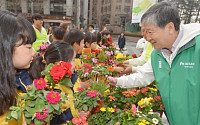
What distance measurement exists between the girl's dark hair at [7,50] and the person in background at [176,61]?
1.05 meters

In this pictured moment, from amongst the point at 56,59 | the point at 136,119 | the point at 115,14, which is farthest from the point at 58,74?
the point at 115,14

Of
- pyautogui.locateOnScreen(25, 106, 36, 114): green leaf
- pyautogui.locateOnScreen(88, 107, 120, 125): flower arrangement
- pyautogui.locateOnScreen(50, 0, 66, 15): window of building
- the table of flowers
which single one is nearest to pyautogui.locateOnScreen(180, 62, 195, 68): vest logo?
the table of flowers

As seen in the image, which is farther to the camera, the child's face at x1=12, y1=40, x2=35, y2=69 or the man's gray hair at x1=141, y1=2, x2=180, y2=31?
the man's gray hair at x1=141, y1=2, x2=180, y2=31

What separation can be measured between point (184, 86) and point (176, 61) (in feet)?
0.72

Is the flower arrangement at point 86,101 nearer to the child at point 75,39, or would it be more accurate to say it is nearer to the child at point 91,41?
the child at point 75,39

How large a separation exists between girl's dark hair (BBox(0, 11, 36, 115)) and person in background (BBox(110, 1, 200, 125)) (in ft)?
3.45

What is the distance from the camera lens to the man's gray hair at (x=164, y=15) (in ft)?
4.33

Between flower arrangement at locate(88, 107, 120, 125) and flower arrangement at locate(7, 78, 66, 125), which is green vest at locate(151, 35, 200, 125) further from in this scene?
flower arrangement at locate(7, 78, 66, 125)

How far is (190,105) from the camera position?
3.99 feet

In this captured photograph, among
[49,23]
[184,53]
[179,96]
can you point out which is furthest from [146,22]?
[49,23]

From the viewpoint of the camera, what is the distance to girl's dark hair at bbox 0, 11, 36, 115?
92 centimetres

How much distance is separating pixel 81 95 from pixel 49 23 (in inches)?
1272

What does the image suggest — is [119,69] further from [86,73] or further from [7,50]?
[7,50]

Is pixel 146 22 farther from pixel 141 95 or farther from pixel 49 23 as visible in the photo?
pixel 49 23
